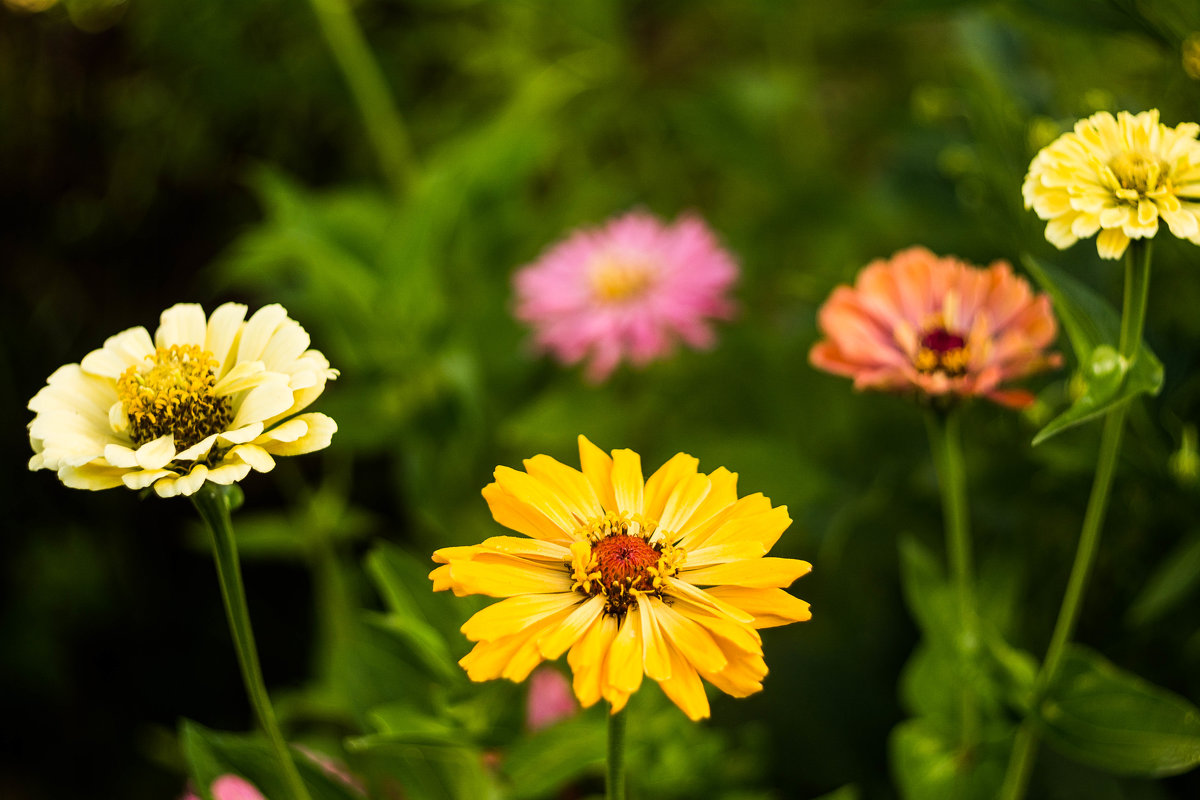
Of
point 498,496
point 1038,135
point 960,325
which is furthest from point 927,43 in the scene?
point 498,496

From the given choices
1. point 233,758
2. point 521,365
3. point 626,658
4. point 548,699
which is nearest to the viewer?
point 626,658

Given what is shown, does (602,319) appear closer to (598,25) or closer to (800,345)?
(800,345)

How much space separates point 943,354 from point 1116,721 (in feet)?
0.50

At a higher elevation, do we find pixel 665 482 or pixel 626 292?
pixel 626 292

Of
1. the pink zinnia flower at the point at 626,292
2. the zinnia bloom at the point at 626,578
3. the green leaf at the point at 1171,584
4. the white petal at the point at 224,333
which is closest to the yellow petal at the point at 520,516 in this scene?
the zinnia bloom at the point at 626,578

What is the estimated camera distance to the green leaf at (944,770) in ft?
1.35

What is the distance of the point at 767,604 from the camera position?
0.26m

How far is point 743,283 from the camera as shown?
871 mm

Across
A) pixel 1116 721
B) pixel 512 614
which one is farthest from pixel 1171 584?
pixel 512 614

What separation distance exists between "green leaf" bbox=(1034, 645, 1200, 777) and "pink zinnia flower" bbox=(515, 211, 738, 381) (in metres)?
0.40

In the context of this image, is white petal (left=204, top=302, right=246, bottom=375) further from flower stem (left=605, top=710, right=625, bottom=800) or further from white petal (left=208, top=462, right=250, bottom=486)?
flower stem (left=605, top=710, right=625, bottom=800)

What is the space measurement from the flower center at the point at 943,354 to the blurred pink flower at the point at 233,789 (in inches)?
11.9

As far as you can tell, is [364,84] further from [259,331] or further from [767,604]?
[767,604]

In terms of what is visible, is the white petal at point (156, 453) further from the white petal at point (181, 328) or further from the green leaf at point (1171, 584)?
the green leaf at point (1171, 584)
